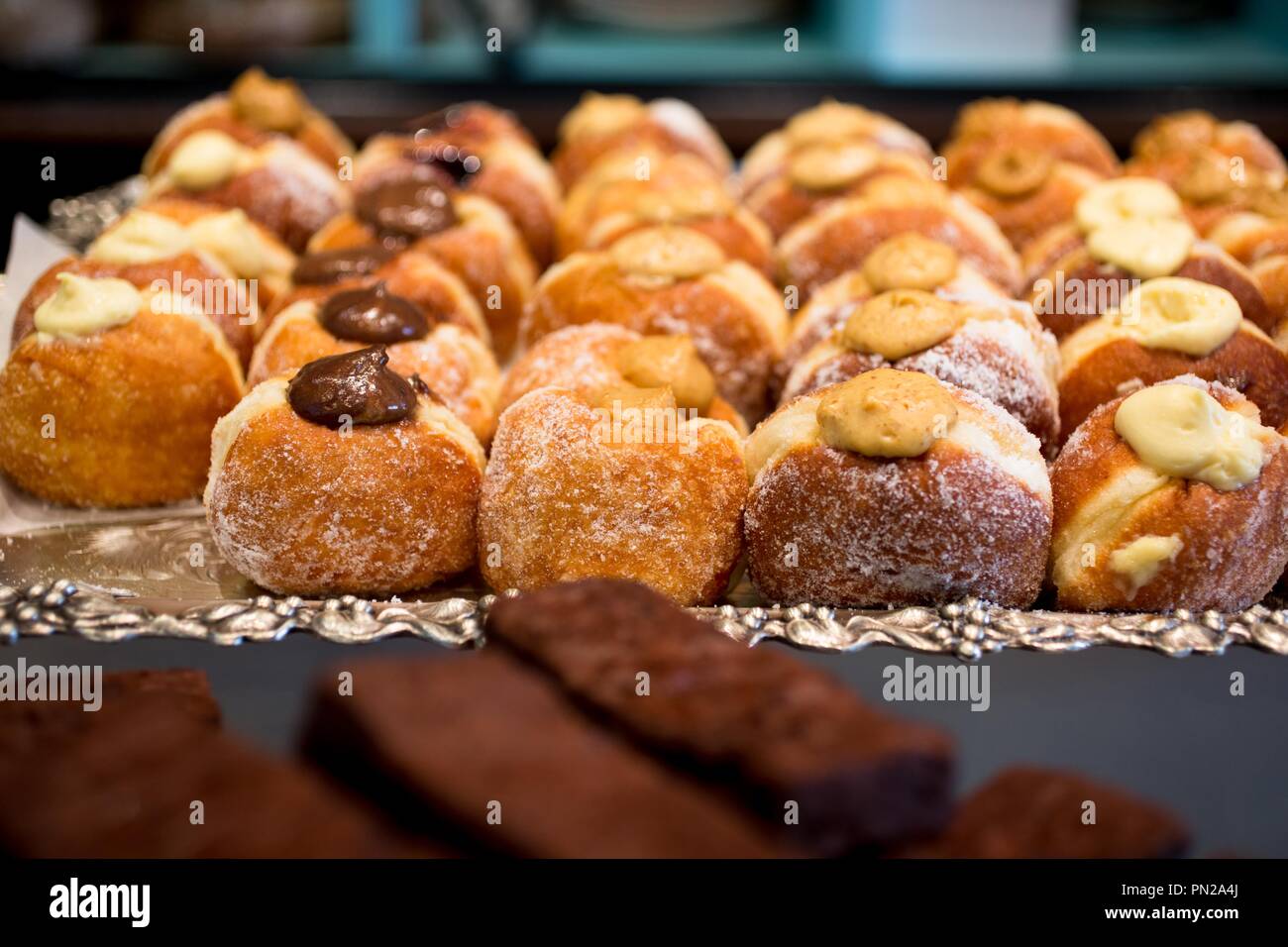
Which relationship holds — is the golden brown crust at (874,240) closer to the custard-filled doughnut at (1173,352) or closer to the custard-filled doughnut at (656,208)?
the custard-filled doughnut at (656,208)

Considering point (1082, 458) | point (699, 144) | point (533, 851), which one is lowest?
point (533, 851)

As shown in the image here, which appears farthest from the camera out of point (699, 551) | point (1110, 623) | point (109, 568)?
point (109, 568)

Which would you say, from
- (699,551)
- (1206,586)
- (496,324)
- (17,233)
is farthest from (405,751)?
(17,233)

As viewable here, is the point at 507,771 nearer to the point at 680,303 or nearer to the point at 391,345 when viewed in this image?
the point at 391,345

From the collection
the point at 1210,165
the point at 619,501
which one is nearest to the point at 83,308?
the point at 619,501

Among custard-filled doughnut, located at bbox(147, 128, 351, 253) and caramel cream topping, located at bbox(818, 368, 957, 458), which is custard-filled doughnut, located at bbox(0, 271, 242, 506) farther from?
caramel cream topping, located at bbox(818, 368, 957, 458)
